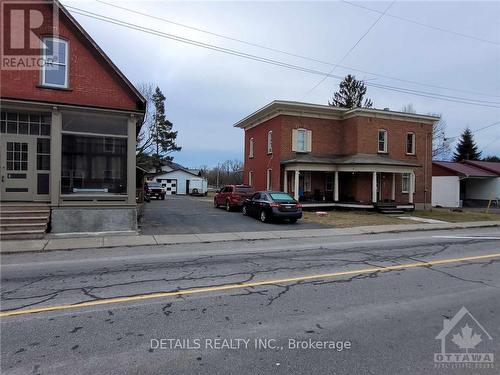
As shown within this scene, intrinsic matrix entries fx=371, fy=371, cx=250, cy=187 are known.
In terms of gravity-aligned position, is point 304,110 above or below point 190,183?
above

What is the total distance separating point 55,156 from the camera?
14.0 metres

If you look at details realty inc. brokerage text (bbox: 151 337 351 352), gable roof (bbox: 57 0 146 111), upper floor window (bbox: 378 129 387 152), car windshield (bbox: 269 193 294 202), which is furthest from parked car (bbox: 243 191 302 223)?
details realty inc. brokerage text (bbox: 151 337 351 352)

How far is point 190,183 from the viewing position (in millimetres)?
63094

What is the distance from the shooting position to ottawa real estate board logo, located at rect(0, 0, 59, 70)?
13961 mm

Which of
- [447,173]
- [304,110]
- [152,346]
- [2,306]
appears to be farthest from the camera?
[447,173]

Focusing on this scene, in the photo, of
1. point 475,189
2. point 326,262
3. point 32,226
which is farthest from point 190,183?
point 326,262

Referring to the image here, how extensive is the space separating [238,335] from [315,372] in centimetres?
118

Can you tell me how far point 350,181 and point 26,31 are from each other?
75.3 ft

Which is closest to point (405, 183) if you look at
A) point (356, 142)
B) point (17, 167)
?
point (356, 142)

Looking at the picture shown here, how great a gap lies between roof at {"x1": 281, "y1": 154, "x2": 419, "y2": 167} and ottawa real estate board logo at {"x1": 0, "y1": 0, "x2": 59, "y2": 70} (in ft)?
54.2

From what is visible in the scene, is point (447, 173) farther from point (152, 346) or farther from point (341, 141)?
point (152, 346)

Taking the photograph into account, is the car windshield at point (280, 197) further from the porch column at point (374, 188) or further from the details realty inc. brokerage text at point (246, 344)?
the details realty inc. brokerage text at point (246, 344)

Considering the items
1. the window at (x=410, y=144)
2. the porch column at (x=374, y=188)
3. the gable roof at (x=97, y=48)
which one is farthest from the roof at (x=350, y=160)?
the gable roof at (x=97, y=48)

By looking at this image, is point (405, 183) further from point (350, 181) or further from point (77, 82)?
point (77, 82)
